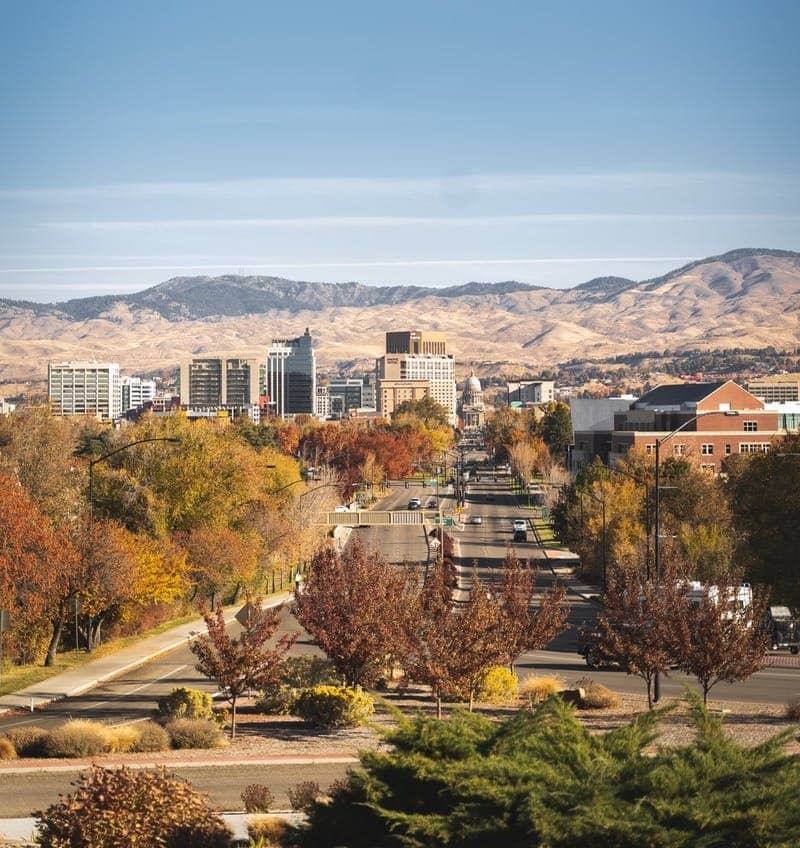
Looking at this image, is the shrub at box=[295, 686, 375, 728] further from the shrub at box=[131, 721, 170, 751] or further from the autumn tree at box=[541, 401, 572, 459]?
the autumn tree at box=[541, 401, 572, 459]

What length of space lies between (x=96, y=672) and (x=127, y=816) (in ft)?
82.4

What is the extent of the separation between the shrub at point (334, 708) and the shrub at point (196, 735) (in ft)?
10.7

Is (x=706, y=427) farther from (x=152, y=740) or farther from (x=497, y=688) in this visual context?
(x=152, y=740)

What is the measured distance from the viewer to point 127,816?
57.8 feet

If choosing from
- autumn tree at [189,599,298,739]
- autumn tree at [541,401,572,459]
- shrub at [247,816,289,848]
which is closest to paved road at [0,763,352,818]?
shrub at [247,816,289,848]

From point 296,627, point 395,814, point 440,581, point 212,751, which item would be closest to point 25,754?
point 212,751

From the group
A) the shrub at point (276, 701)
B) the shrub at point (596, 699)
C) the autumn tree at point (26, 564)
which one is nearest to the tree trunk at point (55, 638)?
the autumn tree at point (26, 564)

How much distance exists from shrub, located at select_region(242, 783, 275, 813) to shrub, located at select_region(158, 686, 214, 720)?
850cm

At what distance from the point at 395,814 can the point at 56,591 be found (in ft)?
93.0

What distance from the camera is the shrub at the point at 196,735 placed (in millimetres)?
27719

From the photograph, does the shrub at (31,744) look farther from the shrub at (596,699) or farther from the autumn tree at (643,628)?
the autumn tree at (643,628)

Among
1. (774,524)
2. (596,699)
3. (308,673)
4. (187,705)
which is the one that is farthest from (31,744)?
(774,524)

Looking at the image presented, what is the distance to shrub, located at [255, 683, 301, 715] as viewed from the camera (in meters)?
32.6

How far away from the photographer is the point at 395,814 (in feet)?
51.4
